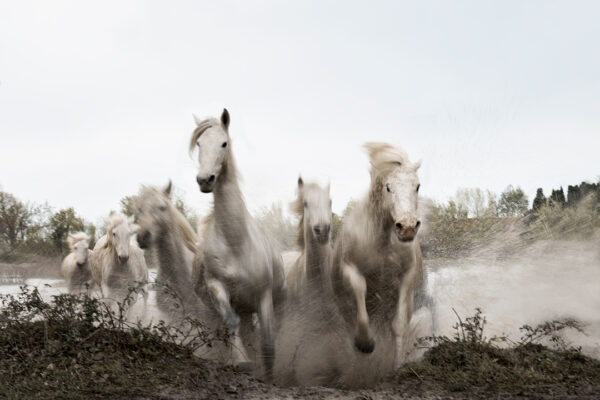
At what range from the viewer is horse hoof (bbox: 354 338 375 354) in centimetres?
660

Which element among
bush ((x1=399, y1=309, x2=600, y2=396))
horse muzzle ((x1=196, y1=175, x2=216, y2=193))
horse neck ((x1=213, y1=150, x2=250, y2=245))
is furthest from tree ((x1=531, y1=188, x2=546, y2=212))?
horse muzzle ((x1=196, y1=175, x2=216, y2=193))

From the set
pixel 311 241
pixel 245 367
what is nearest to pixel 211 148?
pixel 311 241

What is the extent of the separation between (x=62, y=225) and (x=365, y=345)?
2244 cm

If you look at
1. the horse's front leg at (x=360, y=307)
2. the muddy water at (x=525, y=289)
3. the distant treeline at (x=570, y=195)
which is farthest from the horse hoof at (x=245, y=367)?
the distant treeline at (x=570, y=195)

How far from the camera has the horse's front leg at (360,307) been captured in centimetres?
650

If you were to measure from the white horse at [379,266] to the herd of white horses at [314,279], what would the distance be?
1 centimetres

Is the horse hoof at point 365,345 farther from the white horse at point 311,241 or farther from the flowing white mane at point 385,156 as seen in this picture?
the flowing white mane at point 385,156

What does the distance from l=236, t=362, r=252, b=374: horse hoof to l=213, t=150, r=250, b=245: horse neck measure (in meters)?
1.34

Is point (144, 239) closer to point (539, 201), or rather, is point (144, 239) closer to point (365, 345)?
point (365, 345)

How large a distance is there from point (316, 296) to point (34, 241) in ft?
68.1

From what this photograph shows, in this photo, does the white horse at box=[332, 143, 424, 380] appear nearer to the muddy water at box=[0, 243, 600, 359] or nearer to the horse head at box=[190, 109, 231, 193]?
the horse head at box=[190, 109, 231, 193]

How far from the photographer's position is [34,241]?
24844 millimetres

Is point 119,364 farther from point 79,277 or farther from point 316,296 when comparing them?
point 79,277

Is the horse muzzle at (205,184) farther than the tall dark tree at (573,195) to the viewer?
No
